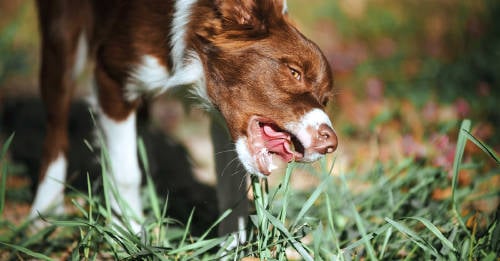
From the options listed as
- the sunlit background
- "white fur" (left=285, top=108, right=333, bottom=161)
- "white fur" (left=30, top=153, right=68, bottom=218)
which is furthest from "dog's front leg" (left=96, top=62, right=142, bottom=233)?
"white fur" (left=285, top=108, right=333, bottom=161)

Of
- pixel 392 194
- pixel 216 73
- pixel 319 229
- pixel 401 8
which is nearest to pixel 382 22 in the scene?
pixel 401 8

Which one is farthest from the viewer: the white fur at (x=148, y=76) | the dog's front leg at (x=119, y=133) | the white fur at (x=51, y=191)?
the white fur at (x=51, y=191)

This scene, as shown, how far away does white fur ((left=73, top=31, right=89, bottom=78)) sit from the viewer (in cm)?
342

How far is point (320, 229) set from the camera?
2309mm

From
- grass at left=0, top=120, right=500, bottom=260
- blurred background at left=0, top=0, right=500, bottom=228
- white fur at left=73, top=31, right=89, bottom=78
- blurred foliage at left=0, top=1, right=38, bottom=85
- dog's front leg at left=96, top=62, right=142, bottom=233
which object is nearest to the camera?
grass at left=0, top=120, right=500, bottom=260

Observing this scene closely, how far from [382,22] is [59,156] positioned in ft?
14.2

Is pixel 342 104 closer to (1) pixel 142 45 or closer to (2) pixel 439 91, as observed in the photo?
(2) pixel 439 91

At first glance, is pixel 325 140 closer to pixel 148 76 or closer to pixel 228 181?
pixel 228 181

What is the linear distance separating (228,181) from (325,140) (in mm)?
869

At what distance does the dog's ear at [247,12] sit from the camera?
2.62m

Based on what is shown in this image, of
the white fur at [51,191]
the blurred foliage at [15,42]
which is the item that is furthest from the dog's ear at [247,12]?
the blurred foliage at [15,42]

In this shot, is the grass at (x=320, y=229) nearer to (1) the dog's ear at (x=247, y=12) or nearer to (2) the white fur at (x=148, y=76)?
(2) the white fur at (x=148, y=76)

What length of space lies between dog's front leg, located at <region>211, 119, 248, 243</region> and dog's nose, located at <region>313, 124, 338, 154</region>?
0.67 meters

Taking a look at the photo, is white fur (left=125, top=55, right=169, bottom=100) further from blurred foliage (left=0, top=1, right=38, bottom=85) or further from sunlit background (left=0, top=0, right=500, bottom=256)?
blurred foliage (left=0, top=1, right=38, bottom=85)
